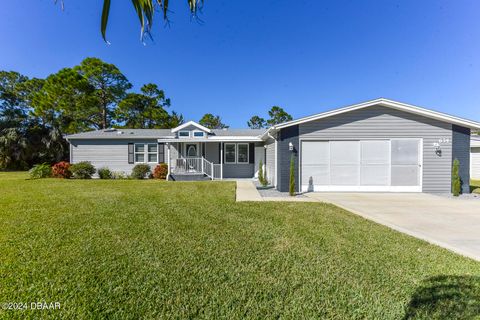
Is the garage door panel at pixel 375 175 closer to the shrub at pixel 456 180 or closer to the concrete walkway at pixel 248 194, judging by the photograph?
the shrub at pixel 456 180

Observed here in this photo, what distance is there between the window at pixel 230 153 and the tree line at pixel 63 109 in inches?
658

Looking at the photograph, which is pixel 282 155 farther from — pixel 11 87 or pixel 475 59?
pixel 11 87

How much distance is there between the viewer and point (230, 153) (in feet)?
47.7

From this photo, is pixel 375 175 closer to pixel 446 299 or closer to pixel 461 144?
pixel 461 144

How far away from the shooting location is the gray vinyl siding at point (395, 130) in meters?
9.10

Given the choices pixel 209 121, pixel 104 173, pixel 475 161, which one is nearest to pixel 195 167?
pixel 104 173

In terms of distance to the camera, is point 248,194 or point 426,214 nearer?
point 426,214

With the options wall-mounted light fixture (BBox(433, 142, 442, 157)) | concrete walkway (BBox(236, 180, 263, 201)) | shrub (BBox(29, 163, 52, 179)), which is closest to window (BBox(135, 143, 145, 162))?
shrub (BBox(29, 163, 52, 179))

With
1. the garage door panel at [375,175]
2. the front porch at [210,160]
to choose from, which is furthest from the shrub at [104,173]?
the garage door panel at [375,175]

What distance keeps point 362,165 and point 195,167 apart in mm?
9632

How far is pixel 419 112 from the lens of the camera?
29.2 feet

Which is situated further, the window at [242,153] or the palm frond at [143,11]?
the window at [242,153]

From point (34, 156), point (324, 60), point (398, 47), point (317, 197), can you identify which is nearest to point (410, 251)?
point (317, 197)

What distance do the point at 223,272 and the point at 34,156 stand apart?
2516 cm
